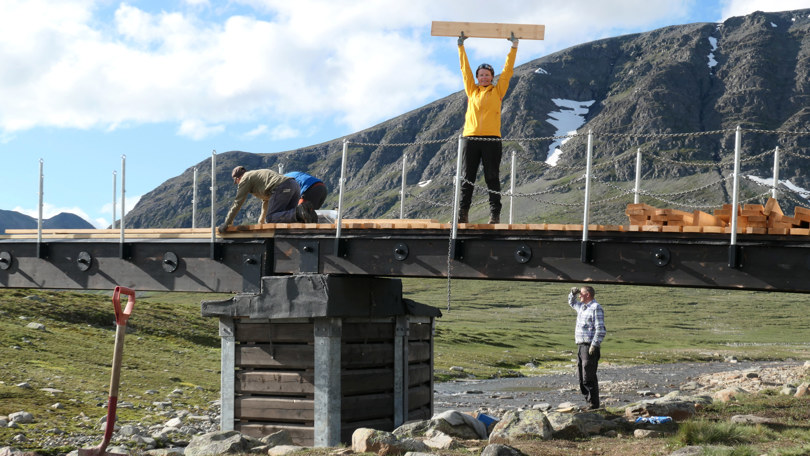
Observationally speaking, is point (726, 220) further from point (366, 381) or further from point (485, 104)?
point (366, 381)

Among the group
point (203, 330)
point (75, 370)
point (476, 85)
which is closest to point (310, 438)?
point (476, 85)

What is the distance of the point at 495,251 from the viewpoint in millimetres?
16109

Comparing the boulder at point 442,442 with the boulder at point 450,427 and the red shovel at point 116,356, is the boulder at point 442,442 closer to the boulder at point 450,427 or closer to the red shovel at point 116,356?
the boulder at point 450,427

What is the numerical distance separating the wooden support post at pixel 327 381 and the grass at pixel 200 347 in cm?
499

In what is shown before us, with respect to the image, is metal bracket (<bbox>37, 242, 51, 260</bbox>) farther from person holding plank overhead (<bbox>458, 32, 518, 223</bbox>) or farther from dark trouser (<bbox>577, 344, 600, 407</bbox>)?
dark trouser (<bbox>577, 344, 600, 407</bbox>)

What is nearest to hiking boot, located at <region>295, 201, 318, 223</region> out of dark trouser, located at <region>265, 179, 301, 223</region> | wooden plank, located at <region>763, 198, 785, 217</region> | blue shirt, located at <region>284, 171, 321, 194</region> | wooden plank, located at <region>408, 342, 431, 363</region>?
dark trouser, located at <region>265, 179, 301, 223</region>

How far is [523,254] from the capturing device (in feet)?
51.9

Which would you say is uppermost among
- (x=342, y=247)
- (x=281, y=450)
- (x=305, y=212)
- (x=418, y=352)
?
(x=305, y=212)

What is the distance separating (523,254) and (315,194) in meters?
5.43

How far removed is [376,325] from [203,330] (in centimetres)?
4200

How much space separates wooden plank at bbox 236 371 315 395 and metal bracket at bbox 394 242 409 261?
3055 millimetres

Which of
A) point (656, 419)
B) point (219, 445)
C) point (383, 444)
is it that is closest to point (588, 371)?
point (656, 419)

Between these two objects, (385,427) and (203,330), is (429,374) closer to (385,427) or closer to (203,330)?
(385,427)

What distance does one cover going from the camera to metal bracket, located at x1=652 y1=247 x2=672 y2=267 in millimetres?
14812
